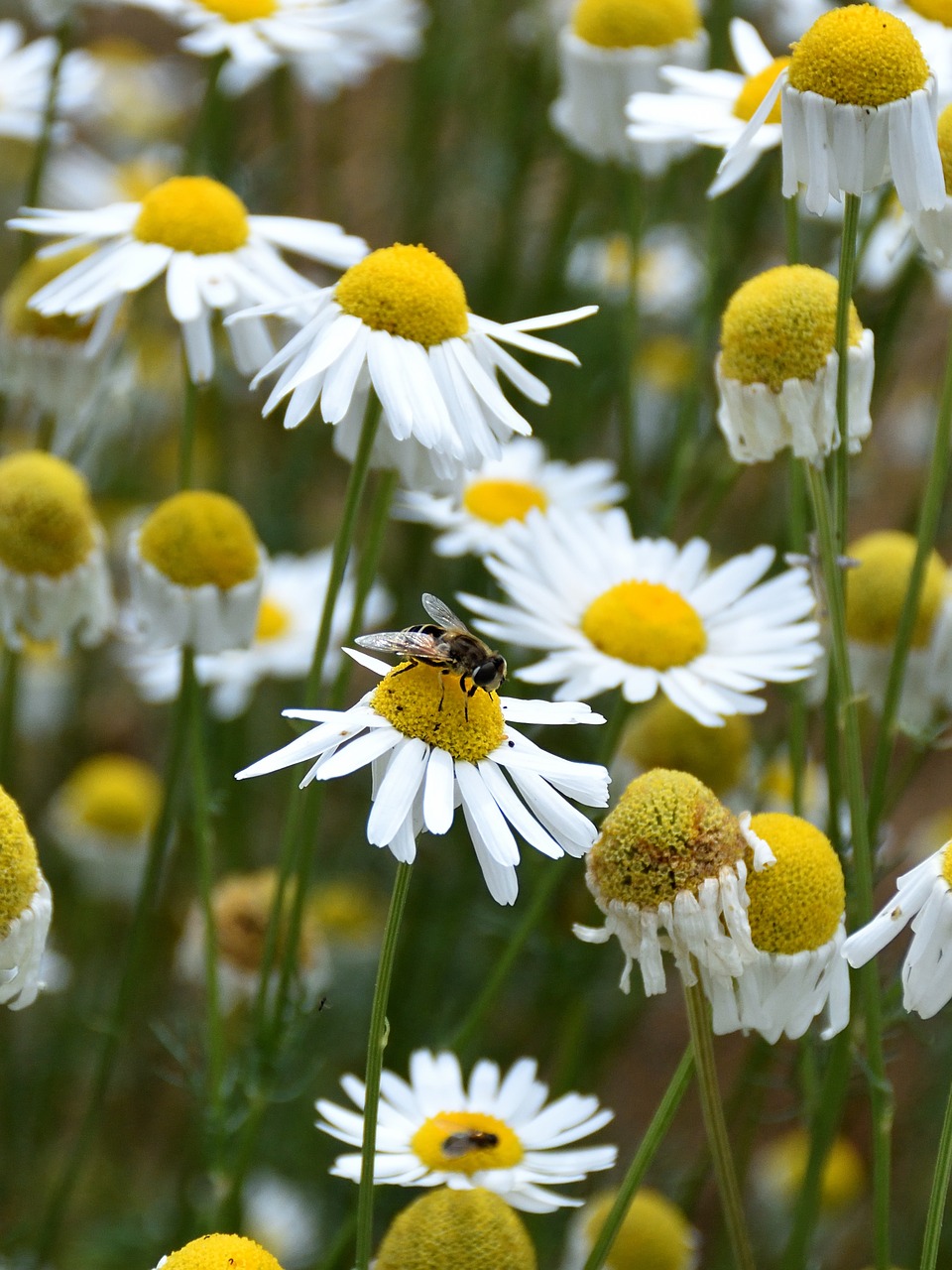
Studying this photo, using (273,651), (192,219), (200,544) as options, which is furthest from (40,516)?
(273,651)

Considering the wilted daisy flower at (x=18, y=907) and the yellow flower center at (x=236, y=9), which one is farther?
the yellow flower center at (x=236, y=9)

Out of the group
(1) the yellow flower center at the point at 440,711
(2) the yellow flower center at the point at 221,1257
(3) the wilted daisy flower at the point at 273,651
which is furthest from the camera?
(3) the wilted daisy flower at the point at 273,651

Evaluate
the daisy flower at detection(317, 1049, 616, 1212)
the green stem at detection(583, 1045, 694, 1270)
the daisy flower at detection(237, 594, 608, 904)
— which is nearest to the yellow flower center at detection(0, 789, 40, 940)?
the daisy flower at detection(237, 594, 608, 904)

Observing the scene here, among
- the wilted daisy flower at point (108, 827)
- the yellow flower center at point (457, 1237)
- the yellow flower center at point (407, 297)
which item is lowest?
the wilted daisy flower at point (108, 827)

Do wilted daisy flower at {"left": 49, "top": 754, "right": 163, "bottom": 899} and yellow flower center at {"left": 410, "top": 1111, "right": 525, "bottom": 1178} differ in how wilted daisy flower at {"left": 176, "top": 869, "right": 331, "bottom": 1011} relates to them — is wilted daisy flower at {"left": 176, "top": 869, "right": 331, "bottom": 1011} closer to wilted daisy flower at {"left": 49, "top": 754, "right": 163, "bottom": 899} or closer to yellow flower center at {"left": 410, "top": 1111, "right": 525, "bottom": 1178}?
wilted daisy flower at {"left": 49, "top": 754, "right": 163, "bottom": 899}

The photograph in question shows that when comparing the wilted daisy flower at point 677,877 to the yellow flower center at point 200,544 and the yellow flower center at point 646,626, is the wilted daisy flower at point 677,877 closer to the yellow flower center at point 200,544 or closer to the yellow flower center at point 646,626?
the yellow flower center at point 646,626

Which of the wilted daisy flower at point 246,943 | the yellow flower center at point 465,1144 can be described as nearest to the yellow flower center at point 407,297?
the yellow flower center at point 465,1144

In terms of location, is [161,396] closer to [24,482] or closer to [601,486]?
Result: [601,486]
